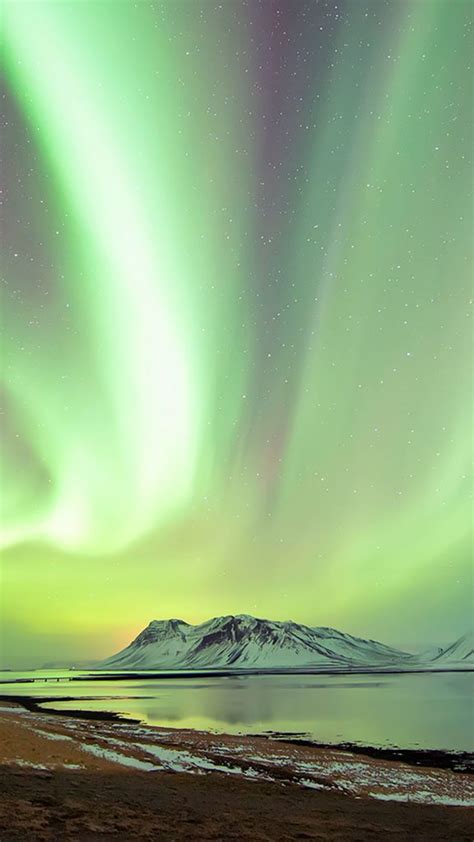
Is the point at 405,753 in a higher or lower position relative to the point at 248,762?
higher

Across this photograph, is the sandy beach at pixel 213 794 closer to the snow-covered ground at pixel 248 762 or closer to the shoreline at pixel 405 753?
the snow-covered ground at pixel 248 762

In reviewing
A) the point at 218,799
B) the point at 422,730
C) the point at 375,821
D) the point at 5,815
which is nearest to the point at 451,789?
the point at 375,821

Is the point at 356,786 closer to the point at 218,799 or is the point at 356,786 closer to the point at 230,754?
the point at 218,799

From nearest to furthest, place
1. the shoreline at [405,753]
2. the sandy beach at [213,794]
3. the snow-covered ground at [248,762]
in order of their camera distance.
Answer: the sandy beach at [213,794]
the snow-covered ground at [248,762]
the shoreline at [405,753]

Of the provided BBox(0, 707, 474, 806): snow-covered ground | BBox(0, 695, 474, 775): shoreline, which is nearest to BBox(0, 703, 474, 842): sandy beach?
BBox(0, 707, 474, 806): snow-covered ground

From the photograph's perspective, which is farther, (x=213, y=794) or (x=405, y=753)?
(x=405, y=753)

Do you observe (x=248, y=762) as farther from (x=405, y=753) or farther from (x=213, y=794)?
(x=405, y=753)

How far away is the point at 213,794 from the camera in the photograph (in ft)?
76.0

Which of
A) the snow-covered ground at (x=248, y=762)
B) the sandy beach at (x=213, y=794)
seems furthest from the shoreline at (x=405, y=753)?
the sandy beach at (x=213, y=794)

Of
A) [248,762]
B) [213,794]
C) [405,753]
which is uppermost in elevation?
[405,753]

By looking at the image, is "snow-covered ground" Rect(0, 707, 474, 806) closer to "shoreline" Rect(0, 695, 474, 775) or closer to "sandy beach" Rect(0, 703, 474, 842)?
"sandy beach" Rect(0, 703, 474, 842)

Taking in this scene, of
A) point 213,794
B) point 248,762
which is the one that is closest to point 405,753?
point 248,762

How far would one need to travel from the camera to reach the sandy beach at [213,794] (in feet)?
57.2

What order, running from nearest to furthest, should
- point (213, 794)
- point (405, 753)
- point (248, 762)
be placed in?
point (213, 794) < point (248, 762) < point (405, 753)
